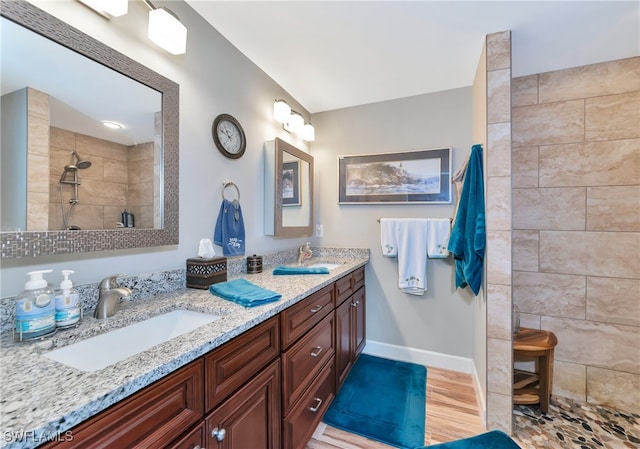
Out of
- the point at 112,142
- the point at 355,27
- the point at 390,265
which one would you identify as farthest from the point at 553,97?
the point at 112,142

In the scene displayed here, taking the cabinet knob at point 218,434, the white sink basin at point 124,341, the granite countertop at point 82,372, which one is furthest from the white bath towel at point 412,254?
the cabinet knob at point 218,434

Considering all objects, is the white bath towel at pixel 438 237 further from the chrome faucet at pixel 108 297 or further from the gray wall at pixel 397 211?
the chrome faucet at pixel 108 297

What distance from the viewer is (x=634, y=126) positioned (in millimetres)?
1740

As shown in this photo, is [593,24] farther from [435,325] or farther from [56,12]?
[56,12]

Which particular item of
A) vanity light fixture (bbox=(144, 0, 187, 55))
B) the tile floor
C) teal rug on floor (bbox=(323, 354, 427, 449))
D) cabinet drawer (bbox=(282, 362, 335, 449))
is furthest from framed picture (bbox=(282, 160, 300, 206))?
the tile floor

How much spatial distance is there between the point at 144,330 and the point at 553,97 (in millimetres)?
2860

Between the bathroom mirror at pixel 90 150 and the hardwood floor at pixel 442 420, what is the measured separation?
144cm

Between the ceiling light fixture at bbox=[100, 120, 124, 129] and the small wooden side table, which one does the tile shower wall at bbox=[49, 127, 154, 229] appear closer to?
the ceiling light fixture at bbox=[100, 120, 124, 129]

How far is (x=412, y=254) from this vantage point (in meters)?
2.26

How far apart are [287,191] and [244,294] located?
117 centimetres

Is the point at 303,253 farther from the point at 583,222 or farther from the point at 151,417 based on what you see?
the point at 583,222

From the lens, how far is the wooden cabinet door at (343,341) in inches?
71.6

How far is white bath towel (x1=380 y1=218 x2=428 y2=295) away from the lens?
2.23 meters

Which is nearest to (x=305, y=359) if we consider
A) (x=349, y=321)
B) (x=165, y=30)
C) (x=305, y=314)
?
(x=305, y=314)
